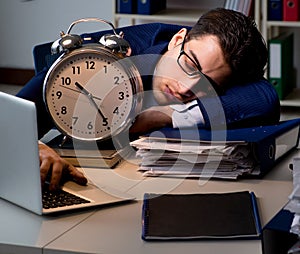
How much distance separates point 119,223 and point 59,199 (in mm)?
170

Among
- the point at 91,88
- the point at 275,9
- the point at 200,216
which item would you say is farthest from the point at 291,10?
the point at 200,216

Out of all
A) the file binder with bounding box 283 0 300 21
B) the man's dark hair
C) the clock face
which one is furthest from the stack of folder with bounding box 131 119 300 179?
the file binder with bounding box 283 0 300 21

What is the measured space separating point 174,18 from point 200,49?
2.76 meters

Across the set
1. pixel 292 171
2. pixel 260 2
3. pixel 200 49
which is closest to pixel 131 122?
pixel 200 49

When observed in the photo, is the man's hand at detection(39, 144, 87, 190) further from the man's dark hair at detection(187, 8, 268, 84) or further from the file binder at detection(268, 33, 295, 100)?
the file binder at detection(268, 33, 295, 100)

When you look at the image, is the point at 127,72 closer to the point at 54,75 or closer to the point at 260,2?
the point at 54,75

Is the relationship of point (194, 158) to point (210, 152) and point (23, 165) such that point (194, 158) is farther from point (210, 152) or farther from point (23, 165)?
point (23, 165)

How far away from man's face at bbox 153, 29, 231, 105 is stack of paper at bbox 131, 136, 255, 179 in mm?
206

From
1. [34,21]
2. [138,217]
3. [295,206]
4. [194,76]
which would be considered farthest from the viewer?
[34,21]

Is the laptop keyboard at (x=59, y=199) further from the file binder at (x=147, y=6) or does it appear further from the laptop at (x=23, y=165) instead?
the file binder at (x=147, y=6)

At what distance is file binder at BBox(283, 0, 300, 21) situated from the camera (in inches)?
171

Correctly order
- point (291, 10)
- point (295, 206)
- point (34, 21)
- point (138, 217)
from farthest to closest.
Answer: point (34, 21) < point (291, 10) < point (138, 217) < point (295, 206)

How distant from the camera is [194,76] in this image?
1933 mm

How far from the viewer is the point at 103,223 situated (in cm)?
146
